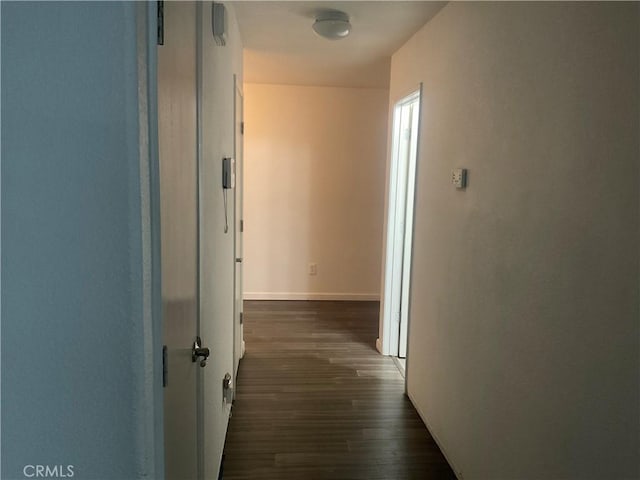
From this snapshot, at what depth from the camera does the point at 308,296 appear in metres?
5.34

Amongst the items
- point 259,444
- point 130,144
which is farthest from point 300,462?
point 130,144

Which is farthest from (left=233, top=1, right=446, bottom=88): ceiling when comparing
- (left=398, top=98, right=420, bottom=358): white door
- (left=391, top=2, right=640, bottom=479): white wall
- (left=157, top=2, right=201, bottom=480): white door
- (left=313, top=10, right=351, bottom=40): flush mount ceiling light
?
(left=157, top=2, right=201, bottom=480): white door

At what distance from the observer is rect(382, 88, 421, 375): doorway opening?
3504mm

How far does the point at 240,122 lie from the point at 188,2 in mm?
2011

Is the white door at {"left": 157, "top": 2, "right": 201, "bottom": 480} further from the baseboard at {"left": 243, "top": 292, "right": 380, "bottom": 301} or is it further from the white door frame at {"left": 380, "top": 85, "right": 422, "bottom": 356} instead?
the baseboard at {"left": 243, "top": 292, "right": 380, "bottom": 301}

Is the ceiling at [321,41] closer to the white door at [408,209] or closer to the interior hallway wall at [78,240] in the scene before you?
the white door at [408,209]

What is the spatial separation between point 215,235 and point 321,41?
76.3 inches

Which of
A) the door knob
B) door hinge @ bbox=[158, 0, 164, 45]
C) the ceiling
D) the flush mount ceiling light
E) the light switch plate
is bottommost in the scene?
the door knob

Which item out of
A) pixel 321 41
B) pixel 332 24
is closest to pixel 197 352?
pixel 332 24

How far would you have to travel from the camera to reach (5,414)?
811 millimetres

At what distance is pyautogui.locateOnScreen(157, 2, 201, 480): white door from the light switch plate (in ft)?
4.40

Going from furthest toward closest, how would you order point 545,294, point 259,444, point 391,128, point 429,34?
point 391,128 → point 429,34 → point 259,444 → point 545,294

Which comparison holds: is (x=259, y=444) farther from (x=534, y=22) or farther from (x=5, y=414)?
(x=534, y=22)

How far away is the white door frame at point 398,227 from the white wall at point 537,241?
877 millimetres
